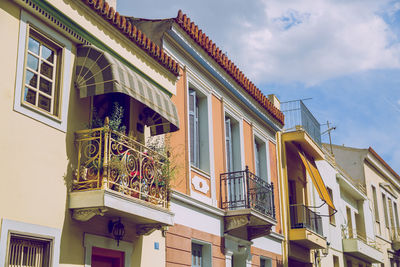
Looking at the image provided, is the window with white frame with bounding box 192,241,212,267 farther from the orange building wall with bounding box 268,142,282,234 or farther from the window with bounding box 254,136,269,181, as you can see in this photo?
the orange building wall with bounding box 268,142,282,234

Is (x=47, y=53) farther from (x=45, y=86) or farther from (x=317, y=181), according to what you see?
(x=317, y=181)

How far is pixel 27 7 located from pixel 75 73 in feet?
4.61

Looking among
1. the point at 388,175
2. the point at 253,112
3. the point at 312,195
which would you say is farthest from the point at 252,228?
the point at 388,175

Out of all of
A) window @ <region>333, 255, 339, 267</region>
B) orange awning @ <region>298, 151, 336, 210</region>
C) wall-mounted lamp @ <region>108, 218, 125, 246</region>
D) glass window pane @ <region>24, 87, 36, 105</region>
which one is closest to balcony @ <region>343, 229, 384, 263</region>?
window @ <region>333, 255, 339, 267</region>

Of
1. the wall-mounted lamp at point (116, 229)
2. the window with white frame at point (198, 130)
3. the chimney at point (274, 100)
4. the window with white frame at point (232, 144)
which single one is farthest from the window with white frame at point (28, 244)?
the chimney at point (274, 100)

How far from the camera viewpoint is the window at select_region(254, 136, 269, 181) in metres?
17.3

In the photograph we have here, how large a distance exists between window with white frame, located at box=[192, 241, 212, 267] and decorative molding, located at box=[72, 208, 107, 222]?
4.72 meters

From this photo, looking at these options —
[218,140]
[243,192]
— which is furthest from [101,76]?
[243,192]

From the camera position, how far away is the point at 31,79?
26.3 feet

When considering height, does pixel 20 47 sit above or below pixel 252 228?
above

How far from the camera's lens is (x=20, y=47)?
7.73 metres

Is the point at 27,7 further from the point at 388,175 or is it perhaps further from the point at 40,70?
the point at 388,175

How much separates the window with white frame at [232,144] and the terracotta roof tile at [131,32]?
3794 mm

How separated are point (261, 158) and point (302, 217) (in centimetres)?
288
